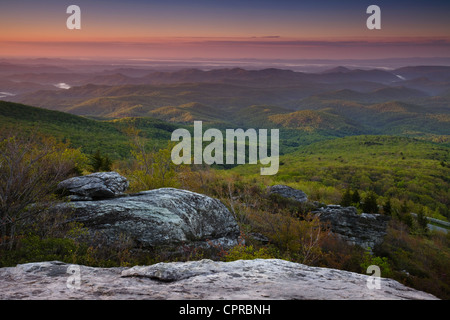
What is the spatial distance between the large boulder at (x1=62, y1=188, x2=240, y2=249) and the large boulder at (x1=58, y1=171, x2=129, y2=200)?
589 mm

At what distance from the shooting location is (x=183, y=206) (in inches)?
404

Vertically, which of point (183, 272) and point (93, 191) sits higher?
point (93, 191)

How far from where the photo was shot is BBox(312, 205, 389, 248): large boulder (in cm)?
1662

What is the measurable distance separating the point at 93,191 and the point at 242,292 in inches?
323

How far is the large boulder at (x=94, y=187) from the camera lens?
10273 mm

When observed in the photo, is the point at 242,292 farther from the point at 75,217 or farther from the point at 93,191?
the point at 93,191

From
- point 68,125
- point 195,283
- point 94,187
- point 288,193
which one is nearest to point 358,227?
point 288,193

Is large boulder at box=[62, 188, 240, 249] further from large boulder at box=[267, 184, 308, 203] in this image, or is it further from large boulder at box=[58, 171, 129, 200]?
large boulder at box=[267, 184, 308, 203]

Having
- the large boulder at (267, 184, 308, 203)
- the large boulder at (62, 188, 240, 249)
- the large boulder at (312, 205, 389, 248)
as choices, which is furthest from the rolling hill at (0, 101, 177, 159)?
the large boulder at (62, 188, 240, 249)

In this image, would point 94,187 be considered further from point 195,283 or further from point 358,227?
point 358,227

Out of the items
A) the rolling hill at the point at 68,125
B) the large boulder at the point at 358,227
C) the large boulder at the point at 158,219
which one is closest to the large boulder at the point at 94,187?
the large boulder at the point at 158,219

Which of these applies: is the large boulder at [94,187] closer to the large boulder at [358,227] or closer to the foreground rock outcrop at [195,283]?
the foreground rock outcrop at [195,283]
